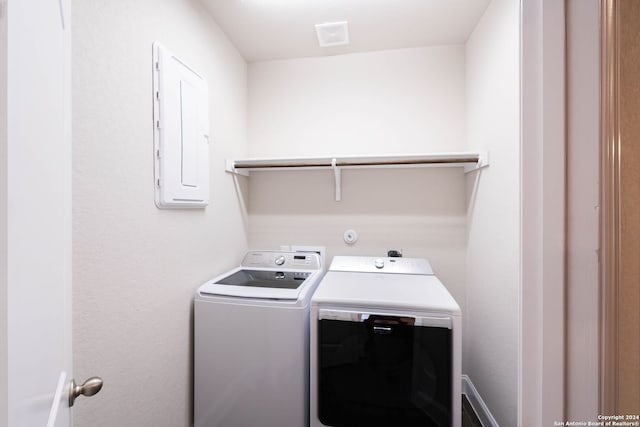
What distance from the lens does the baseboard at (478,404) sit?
1.69m

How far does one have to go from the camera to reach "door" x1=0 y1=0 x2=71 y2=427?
36cm

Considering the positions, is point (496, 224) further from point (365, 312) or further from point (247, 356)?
point (247, 356)

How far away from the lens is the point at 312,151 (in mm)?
2365

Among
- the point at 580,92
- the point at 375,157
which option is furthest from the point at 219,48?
the point at 580,92

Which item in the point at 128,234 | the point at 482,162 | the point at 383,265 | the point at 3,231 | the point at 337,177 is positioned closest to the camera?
the point at 3,231

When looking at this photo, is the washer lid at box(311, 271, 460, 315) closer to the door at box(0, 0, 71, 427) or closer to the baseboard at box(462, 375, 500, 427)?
the baseboard at box(462, 375, 500, 427)

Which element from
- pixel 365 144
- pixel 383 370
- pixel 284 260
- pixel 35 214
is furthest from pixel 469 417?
pixel 35 214

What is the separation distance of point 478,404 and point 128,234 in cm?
228

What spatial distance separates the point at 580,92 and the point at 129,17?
5.10ft

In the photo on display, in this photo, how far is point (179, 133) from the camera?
1479mm

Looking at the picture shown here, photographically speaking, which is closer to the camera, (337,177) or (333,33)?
(333,33)

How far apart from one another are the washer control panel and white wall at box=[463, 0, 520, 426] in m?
1.11

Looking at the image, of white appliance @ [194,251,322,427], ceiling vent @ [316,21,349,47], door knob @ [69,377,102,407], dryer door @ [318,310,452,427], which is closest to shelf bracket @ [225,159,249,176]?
white appliance @ [194,251,322,427]

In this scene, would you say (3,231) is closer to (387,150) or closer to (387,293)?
(387,293)
